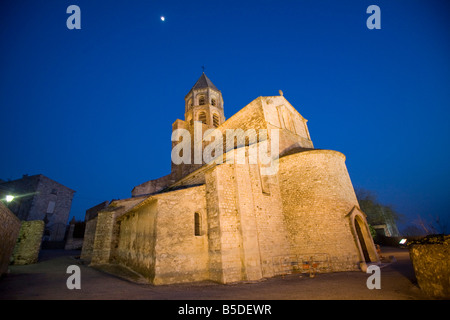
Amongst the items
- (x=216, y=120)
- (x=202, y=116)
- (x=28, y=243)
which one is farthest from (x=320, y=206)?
(x=28, y=243)

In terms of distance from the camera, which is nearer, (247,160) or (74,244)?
(247,160)

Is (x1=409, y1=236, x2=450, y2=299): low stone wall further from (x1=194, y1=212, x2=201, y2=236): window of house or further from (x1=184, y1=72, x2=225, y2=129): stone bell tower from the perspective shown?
(x1=184, y1=72, x2=225, y2=129): stone bell tower

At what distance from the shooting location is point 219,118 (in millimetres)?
22828

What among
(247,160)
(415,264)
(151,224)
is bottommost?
(415,264)

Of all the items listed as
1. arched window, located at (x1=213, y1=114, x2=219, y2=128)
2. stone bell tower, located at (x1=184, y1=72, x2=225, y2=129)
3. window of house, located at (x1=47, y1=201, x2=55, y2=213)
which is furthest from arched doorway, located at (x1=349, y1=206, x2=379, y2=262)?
window of house, located at (x1=47, y1=201, x2=55, y2=213)

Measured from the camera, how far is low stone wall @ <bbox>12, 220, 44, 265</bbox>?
1280cm

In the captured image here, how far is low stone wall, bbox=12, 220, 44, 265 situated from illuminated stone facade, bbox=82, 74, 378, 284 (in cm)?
463

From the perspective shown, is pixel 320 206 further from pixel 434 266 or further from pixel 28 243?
pixel 28 243

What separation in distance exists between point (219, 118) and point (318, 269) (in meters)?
18.2

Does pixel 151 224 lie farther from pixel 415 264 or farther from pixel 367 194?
pixel 367 194

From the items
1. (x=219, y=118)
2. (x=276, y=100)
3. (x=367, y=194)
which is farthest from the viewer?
(x=367, y=194)

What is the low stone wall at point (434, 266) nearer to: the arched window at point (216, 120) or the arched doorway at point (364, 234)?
the arched doorway at point (364, 234)

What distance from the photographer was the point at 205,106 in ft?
74.0
